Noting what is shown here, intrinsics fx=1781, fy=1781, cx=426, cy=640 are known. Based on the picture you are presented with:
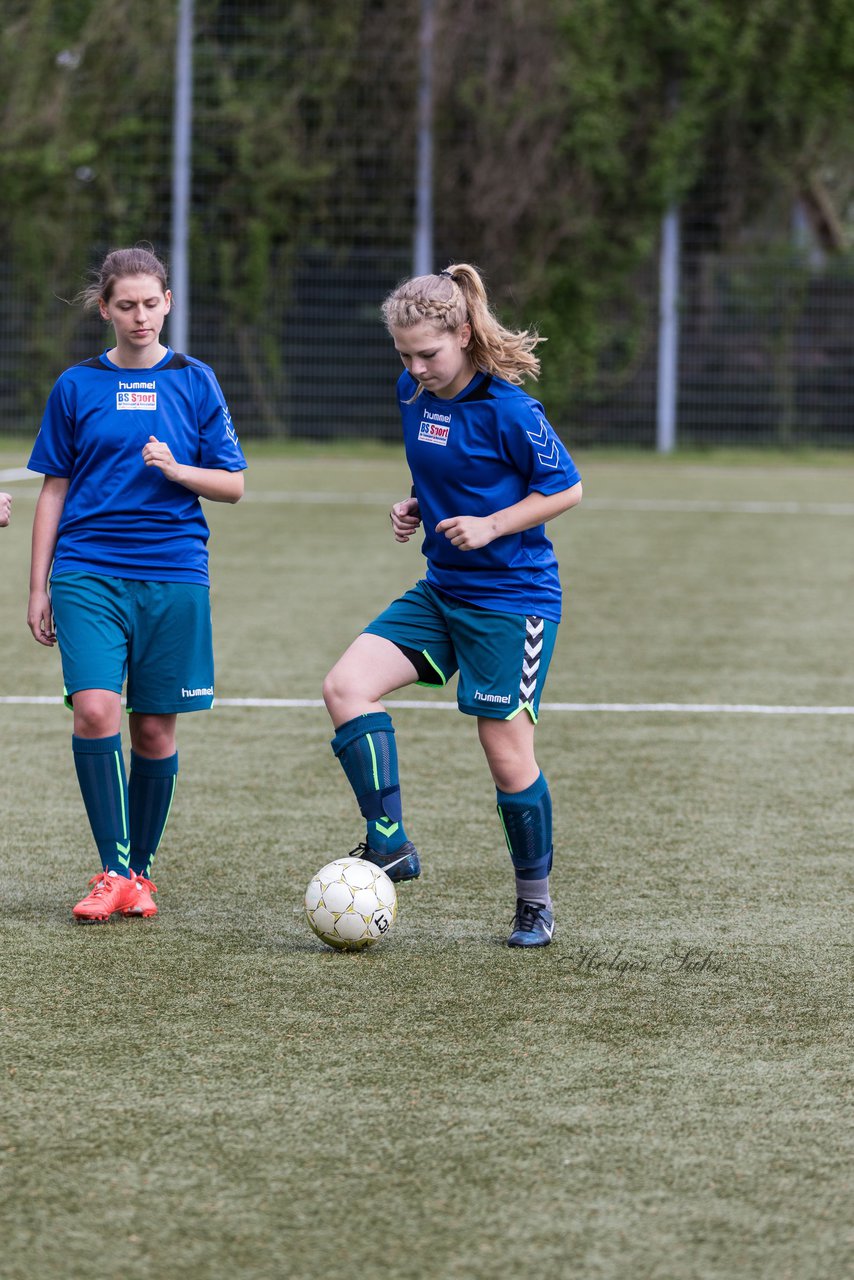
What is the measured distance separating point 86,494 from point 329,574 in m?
6.17

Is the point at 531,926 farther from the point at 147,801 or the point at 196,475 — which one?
the point at 196,475

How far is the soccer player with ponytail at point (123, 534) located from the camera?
4.04 metres

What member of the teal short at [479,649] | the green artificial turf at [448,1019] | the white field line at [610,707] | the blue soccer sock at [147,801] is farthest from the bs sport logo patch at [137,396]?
the white field line at [610,707]

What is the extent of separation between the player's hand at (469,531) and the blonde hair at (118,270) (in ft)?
2.96

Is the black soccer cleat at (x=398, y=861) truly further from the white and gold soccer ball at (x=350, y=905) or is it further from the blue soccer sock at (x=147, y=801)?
the blue soccer sock at (x=147, y=801)

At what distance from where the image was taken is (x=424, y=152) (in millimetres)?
19562

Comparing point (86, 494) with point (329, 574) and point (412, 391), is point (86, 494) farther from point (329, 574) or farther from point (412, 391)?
point (329, 574)

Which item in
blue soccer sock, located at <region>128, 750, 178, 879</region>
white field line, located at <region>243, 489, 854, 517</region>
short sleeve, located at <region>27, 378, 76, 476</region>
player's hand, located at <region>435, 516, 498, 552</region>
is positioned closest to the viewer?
player's hand, located at <region>435, 516, 498, 552</region>

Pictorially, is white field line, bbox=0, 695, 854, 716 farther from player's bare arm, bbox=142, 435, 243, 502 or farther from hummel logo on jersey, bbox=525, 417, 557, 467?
hummel logo on jersey, bbox=525, 417, 557, 467

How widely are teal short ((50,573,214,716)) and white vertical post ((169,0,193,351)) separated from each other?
15.6m

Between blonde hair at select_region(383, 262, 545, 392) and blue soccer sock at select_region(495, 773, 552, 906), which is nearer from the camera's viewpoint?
blonde hair at select_region(383, 262, 545, 392)

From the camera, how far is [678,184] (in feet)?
63.8

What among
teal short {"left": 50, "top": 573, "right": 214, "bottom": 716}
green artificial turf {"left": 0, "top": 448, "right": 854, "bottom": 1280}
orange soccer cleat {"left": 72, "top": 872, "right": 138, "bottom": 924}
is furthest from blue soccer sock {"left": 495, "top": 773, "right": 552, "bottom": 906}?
orange soccer cleat {"left": 72, "top": 872, "right": 138, "bottom": 924}

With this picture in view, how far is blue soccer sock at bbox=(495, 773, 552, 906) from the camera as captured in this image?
3.93 metres
